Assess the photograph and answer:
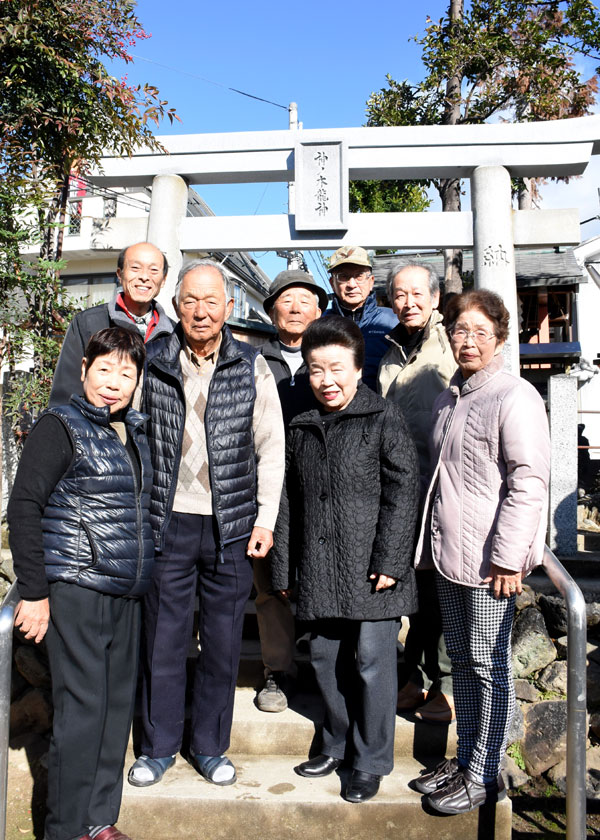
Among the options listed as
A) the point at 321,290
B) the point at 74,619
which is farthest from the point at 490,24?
the point at 74,619

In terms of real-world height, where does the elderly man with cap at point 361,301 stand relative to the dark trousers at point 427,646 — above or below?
above

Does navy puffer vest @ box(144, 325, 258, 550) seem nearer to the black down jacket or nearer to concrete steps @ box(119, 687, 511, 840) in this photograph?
the black down jacket

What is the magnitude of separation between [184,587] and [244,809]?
94 cm

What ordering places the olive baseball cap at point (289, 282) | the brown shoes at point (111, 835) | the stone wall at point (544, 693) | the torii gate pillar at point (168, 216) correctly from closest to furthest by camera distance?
1. the brown shoes at point (111, 835)
2. the olive baseball cap at point (289, 282)
3. the stone wall at point (544, 693)
4. the torii gate pillar at point (168, 216)

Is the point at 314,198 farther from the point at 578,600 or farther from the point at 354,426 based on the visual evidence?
the point at 578,600

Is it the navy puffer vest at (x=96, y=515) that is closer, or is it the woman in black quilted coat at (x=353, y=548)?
the navy puffer vest at (x=96, y=515)

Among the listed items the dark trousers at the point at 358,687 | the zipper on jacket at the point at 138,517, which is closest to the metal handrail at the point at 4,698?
the zipper on jacket at the point at 138,517

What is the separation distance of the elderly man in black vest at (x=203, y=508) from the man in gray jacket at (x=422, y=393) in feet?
2.43

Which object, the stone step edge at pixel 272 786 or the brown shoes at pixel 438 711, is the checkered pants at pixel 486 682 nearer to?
the stone step edge at pixel 272 786

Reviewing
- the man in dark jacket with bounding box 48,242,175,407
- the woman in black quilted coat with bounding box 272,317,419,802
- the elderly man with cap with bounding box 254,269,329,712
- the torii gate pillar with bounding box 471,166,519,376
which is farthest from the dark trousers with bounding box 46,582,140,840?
the torii gate pillar with bounding box 471,166,519,376

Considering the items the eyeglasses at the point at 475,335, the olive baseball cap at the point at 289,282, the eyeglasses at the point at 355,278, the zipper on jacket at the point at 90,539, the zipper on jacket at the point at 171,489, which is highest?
the eyeglasses at the point at 355,278

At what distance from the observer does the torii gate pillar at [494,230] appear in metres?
5.62

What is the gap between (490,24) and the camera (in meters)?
9.14

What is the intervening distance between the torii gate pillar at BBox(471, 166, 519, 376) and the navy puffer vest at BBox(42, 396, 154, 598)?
4.12 meters
